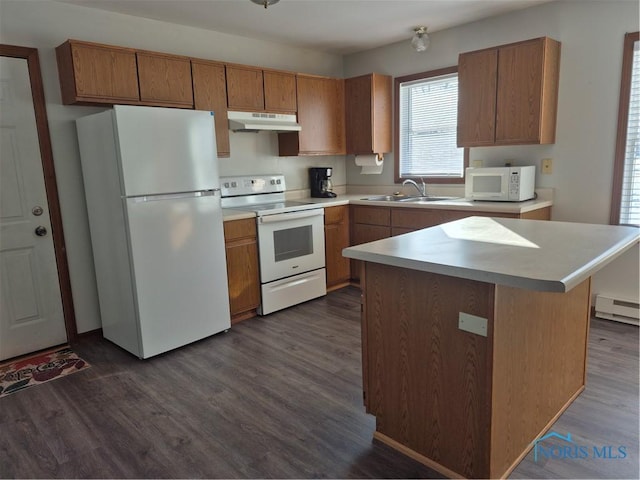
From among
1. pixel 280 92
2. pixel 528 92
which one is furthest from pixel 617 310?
pixel 280 92

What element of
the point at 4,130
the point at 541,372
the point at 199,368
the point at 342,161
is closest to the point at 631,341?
the point at 541,372

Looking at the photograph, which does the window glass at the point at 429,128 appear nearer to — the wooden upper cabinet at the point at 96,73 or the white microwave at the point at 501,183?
the white microwave at the point at 501,183

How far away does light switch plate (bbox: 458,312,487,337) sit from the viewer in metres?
1.52

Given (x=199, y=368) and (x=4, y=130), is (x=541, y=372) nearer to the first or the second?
(x=199, y=368)

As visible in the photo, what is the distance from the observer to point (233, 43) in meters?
3.94

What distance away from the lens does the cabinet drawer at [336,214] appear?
409cm

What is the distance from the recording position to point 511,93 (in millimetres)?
3350

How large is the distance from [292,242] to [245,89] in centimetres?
137

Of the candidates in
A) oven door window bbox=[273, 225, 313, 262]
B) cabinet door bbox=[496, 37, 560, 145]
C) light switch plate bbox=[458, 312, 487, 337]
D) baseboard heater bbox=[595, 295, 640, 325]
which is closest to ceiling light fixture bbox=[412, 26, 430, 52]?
cabinet door bbox=[496, 37, 560, 145]

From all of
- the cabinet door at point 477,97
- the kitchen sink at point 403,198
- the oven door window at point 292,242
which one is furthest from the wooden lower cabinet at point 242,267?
the cabinet door at point 477,97

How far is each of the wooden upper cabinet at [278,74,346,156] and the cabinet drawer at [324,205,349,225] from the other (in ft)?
2.05

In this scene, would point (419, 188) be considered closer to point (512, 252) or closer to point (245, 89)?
point (245, 89)

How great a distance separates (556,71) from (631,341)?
206 cm

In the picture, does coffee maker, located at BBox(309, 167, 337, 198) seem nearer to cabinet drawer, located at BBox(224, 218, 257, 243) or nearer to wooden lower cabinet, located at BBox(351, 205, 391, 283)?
wooden lower cabinet, located at BBox(351, 205, 391, 283)
